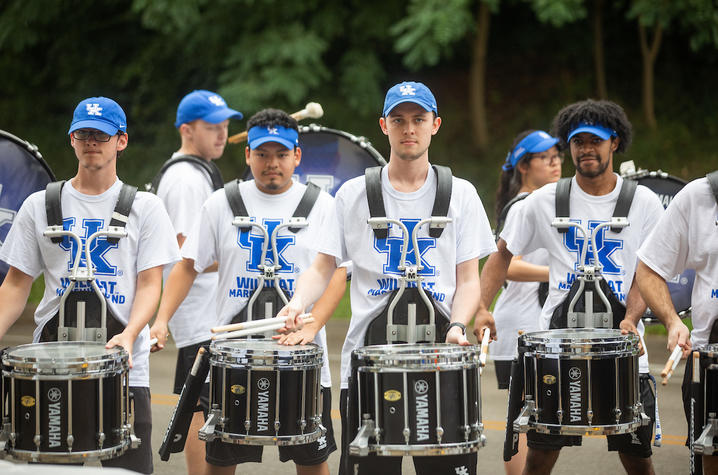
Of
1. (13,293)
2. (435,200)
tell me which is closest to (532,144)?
(435,200)

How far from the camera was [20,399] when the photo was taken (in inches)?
197

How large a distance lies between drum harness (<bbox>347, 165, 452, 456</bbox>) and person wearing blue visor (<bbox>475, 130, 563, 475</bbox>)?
126 centimetres

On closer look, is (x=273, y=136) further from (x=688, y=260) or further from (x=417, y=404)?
(x=688, y=260)

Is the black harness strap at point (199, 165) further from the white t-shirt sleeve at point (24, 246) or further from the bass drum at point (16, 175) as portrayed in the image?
the white t-shirt sleeve at point (24, 246)

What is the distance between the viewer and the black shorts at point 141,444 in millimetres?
5492

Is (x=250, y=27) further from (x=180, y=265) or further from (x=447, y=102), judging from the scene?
(x=180, y=265)

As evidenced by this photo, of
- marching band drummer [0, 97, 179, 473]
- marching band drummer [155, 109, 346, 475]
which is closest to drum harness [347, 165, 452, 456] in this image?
marching band drummer [155, 109, 346, 475]

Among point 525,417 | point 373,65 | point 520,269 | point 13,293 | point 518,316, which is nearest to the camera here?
point 525,417

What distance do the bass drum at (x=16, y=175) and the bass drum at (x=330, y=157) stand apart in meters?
2.00

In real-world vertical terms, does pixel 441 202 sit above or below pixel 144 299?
above

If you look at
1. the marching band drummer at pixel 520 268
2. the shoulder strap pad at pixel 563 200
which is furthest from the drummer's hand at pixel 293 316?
the marching band drummer at pixel 520 268

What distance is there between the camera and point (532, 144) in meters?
7.73

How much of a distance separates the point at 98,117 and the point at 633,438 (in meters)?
3.26

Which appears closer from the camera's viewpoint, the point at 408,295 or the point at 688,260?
the point at 408,295
